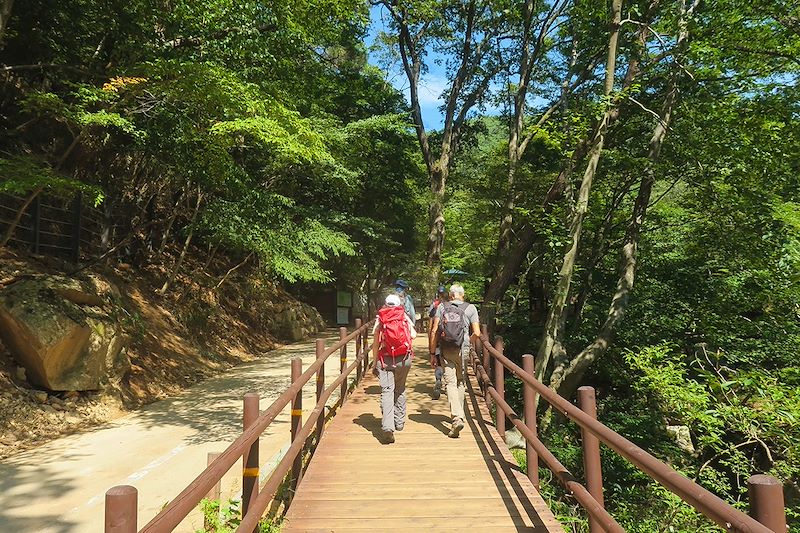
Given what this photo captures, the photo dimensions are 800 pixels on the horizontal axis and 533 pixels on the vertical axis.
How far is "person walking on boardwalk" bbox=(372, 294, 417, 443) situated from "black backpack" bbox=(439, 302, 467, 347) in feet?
1.76

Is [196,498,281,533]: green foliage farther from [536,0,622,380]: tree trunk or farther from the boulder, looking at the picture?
[536,0,622,380]: tree trunk

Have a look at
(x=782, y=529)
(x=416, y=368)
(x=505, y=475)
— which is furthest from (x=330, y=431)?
(x=416, y=368)

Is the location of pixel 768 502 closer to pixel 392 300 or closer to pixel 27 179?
pixel 392 300

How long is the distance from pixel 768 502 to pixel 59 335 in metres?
8.97

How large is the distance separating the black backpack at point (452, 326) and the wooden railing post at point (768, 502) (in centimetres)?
456

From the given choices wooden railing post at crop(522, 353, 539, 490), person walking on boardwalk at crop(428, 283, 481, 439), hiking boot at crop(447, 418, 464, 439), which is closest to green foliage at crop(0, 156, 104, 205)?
person walking on boardwalk at crop(428, 283, 481, 439)

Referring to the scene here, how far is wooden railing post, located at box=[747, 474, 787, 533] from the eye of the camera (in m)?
1.52

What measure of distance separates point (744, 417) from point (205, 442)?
7151 mm

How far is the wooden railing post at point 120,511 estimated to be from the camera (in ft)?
5.01

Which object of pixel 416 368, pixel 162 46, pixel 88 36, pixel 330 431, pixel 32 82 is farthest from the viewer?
pixel 416 368

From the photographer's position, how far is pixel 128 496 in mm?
1572

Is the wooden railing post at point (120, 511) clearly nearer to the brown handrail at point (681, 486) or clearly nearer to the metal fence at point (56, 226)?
the brown handrail at point (681, 486)

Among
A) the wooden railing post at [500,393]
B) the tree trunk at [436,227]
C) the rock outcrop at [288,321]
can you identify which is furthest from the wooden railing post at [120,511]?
the rock outcrop at [288,321]

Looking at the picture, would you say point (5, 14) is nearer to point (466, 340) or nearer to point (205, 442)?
point (205, 442)
